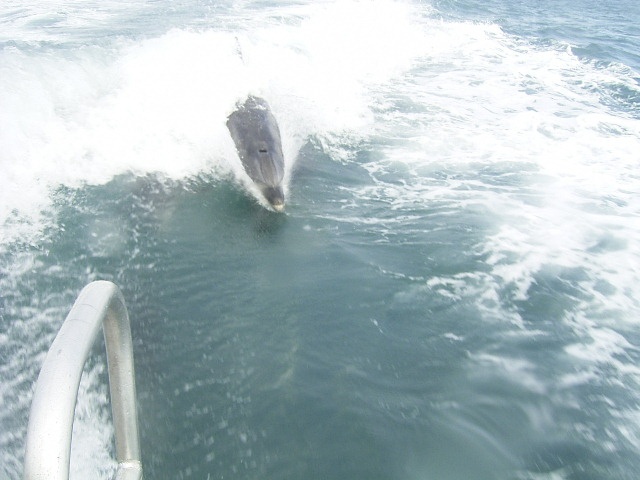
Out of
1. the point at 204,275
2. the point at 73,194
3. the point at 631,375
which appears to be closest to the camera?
the point at 631,375

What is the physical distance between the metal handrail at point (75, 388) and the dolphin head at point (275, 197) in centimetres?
658

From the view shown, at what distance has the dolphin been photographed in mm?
8852

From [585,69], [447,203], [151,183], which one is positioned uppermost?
[151,183]

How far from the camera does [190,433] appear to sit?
185 inches

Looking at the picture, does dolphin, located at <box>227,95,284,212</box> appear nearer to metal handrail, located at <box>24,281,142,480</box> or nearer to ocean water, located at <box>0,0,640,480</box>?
ocean water, located at <box>0,0,640,480</box>

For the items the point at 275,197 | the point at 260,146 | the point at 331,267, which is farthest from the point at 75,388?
the point at 260,146

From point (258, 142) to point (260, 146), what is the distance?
159 millimetres

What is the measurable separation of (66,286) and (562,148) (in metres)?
11.6

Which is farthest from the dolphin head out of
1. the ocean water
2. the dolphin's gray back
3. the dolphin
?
the ocean water

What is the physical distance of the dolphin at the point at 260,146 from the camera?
8852 millimetres

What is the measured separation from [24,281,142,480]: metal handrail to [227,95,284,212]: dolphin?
6.60m

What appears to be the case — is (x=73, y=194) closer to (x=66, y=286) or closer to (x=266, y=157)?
(x=66, y=286)

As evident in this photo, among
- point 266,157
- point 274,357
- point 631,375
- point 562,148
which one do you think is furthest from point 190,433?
point 562,148

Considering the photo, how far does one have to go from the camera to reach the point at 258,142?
9641 mm
